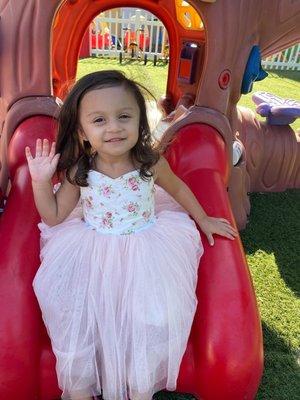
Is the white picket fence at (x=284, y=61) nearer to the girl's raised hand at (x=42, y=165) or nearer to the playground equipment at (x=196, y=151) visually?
the playground equipment at (x=196, y=151)

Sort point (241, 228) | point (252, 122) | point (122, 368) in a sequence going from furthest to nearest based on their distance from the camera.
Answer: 1. point (252, 122)
2. point (241, 228)
3. point (122, 368)

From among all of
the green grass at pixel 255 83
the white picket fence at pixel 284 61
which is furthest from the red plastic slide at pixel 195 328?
the white picket fence at pixel 284 61

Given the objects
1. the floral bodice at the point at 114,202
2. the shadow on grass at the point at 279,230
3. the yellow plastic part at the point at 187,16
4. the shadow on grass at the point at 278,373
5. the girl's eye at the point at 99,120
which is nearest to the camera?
the girl's eye at the point at 99,120

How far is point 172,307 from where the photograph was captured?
4.52 feet

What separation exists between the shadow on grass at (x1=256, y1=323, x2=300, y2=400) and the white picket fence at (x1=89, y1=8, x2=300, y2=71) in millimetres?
7541

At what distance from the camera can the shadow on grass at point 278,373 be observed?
172cm

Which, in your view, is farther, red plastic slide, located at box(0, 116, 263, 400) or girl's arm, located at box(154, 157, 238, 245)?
girl's arm, located at box(154, 157, 238, 245)

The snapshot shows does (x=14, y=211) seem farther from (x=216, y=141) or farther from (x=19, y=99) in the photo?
(x=216, y=141)

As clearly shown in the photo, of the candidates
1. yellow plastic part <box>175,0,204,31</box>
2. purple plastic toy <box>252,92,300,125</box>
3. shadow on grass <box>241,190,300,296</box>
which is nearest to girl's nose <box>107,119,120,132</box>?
shadow on grass <box>241,190,300,296</box>

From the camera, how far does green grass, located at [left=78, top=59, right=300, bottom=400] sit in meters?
1.76

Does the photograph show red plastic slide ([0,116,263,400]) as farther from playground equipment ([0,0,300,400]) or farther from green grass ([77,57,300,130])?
green grass ([77,57,300,130])

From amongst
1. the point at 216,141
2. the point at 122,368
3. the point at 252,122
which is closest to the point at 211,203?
the point at 216,141

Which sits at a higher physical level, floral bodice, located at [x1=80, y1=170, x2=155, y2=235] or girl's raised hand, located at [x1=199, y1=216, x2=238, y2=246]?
floral bodice, located at [x1=80, y1=170, x2=155, y2=235]

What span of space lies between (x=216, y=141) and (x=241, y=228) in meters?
0.93
